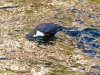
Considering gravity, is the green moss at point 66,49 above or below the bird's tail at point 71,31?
below

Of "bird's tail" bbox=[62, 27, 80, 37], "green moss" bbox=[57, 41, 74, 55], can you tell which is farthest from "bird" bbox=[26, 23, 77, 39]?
"green moss" bbox=[57, 41, 74, 55]

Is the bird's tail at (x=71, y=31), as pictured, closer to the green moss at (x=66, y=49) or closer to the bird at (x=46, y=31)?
the bird at (x=46, y=31)

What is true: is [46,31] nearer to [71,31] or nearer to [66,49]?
[71,31]

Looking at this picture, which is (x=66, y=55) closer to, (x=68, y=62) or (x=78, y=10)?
(x=68, y=62)

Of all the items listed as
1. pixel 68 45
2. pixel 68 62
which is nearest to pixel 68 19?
pixel 68 45

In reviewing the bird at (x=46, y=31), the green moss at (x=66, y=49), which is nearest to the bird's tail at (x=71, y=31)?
the bird at (x=46, y=31)

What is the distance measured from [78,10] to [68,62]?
4514mm

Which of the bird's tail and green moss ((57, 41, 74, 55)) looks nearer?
green moss ((57, 41, 74, 55))

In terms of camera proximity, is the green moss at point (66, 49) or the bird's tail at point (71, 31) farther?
the bird's tail at point (71, 31)

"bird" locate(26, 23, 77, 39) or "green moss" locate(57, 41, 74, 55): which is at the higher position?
"bird" locate(26, 23, 77, 39)

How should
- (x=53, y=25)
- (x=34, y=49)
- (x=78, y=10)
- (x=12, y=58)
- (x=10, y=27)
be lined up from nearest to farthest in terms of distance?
(x=12, y=58) → (x=34, y=49) → (x=53, y=25) → (x=10, y=27) → (x=78, y=10)

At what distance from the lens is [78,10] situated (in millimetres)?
13492

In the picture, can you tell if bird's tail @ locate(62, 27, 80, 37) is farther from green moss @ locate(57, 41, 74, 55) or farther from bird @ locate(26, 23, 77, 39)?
green moss @ locate(57, 41, 74, 55)

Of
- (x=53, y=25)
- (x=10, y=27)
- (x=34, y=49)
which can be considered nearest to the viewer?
(x=34, y=49)
